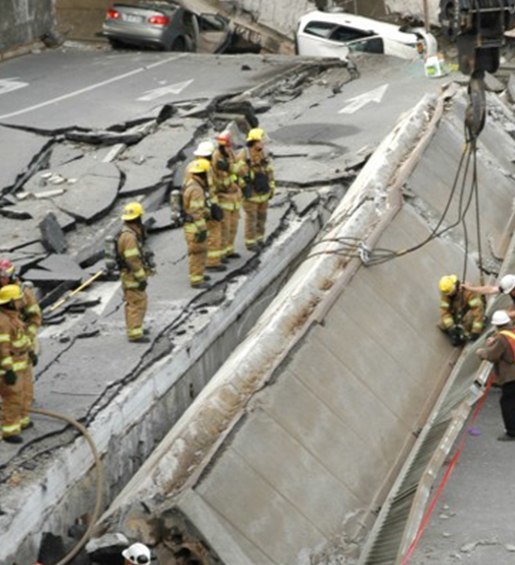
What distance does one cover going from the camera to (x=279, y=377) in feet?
49.1

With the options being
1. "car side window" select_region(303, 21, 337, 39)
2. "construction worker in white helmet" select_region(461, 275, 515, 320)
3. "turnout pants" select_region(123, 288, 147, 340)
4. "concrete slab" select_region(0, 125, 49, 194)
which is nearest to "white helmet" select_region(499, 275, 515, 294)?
"construction worker in white helmet" select_region(461, 275, 515, 320)

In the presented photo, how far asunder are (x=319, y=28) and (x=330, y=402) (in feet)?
59.7

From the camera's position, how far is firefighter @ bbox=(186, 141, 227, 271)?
Result: 57.4ft

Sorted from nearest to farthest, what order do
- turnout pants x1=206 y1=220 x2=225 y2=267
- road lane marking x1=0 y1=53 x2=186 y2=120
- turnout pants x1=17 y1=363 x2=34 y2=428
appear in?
turnout pants x1=17 y1=363 x2=34 y2=428
turnout pants x1=206 y1=220 x2=225 y2=267
road lane marking x1=0 y1=53 x2=186 y2=120

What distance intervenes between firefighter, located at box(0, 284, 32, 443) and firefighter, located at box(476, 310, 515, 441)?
5.33 meters

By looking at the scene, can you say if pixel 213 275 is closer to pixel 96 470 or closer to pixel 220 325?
pixel 220 325

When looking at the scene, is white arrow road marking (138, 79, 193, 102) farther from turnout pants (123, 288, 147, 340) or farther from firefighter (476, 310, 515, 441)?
firefighter (476, 310, 515, 441)

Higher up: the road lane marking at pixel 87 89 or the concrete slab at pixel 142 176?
the concrete slab at pixel 142 176

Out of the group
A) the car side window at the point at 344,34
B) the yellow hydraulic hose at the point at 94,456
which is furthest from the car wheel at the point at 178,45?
the yellow hydraulic hose at the point at 94,456

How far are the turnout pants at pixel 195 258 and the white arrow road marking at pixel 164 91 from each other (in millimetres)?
9498

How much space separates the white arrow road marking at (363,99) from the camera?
2625 cm

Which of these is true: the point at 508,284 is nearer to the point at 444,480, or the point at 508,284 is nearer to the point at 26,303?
the point at 444,480

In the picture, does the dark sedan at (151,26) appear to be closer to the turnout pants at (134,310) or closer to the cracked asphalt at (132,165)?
the cracked asphalt at (132,165)

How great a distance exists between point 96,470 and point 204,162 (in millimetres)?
4652
